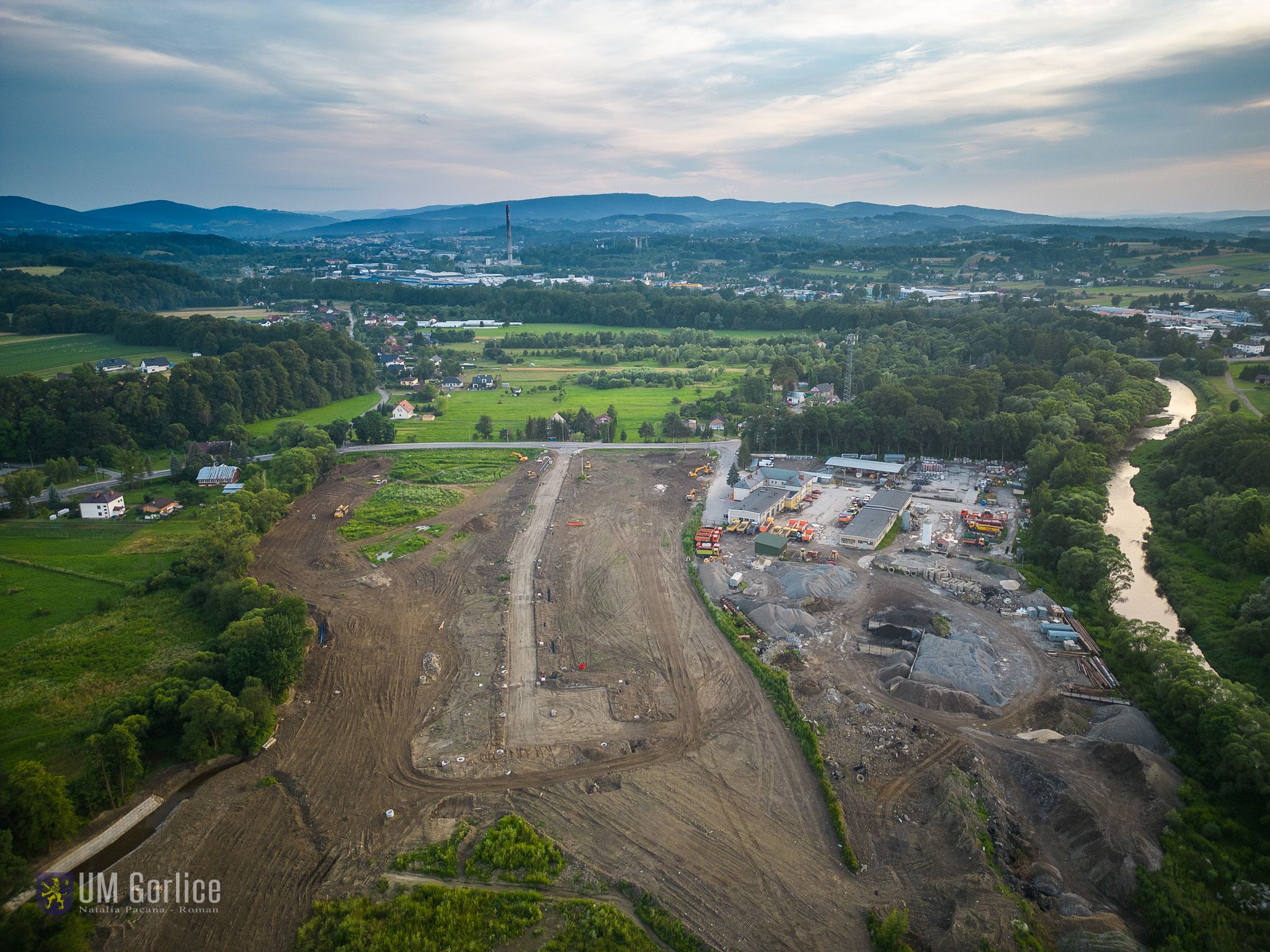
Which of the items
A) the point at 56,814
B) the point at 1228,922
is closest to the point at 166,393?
the point at 56,814

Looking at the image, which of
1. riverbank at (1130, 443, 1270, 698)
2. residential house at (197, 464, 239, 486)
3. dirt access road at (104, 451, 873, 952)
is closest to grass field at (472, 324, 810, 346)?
residential house at (197, 464, 239, 486)

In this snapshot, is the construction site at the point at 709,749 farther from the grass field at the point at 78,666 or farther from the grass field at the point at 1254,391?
the grass field at the point at 1254,391

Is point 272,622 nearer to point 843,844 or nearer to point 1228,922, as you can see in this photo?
point 843,844

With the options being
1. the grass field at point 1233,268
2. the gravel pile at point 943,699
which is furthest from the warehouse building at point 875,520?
the grass field at point 1233,268

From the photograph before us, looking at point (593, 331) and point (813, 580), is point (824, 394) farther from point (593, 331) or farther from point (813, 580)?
point (593, 331)

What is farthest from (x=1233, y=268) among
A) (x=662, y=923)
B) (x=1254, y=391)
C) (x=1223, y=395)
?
(x=662, y=923)
